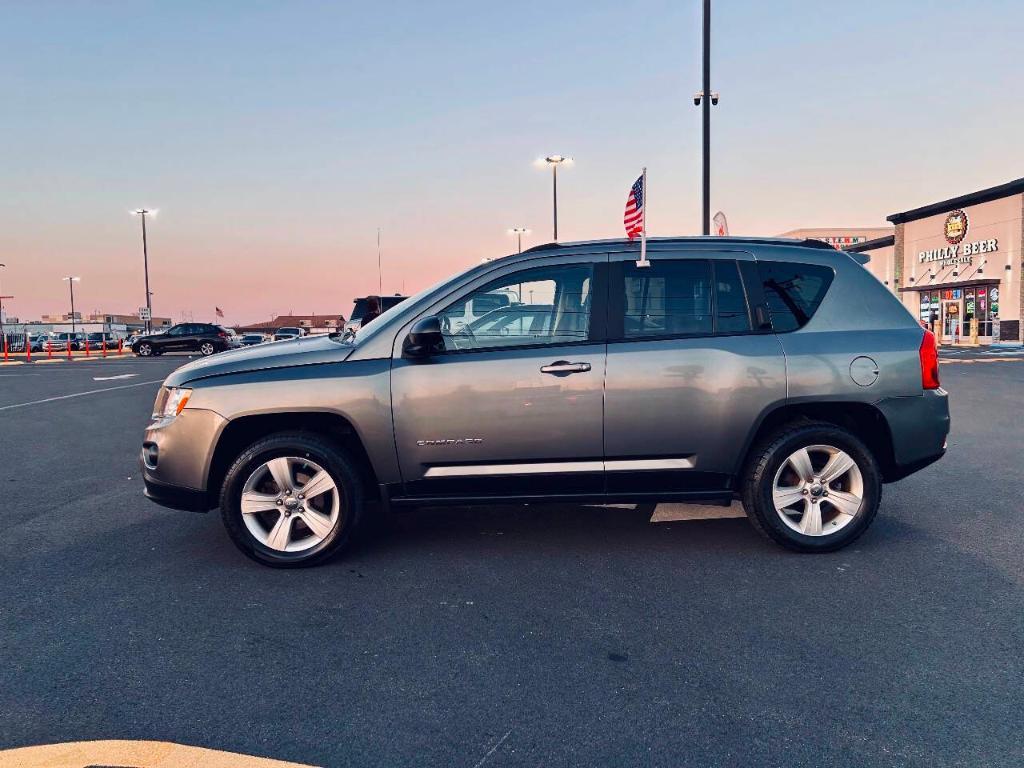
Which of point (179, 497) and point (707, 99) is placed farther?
point (707, 99)

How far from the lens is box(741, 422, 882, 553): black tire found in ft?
14.6

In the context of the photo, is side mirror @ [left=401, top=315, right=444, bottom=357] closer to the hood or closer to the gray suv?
the gray suv

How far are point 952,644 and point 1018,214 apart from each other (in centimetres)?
3893

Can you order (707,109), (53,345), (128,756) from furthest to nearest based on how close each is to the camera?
(53,345) < (707,109) < (128,756)

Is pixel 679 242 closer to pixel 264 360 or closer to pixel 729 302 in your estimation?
pixel 729 302

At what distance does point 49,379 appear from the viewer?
20.5 meters

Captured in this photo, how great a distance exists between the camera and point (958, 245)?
38.4 meters

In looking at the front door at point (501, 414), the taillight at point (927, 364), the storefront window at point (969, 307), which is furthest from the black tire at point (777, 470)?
the storefront window at point (969, 307)

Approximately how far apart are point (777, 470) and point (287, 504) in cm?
291

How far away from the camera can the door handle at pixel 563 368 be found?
437 cm

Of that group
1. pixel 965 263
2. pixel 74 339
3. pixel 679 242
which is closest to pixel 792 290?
pixel 679 242

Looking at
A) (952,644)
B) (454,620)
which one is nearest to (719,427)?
(952,644)

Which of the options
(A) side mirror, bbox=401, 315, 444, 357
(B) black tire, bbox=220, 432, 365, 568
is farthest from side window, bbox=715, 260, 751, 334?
(B) black tire, bbox=220, 432, 365, 568

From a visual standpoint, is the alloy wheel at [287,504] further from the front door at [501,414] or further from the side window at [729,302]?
the side window at [729,302]
